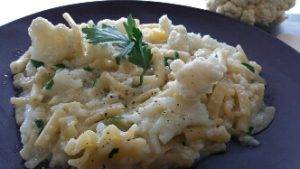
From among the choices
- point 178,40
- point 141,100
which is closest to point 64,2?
point 178,40

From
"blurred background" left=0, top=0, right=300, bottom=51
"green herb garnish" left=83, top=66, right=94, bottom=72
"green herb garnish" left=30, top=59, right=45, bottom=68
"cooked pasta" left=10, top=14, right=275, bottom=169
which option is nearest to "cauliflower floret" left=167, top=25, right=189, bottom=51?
"cooked pasta" left=10, top=14, right=275, bottom=169

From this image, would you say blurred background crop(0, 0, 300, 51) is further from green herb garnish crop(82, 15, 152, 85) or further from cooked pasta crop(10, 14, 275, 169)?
green herb garnish crop(82, 15, 152, 85)

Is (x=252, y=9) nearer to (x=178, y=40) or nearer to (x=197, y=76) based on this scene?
(x=178, y=40)

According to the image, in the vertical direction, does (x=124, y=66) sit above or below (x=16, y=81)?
above

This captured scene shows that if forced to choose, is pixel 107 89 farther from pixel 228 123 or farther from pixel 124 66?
pixel 228 123

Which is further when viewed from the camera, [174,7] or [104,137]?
[174,7]

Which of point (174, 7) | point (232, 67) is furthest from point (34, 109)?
point (174, 7)

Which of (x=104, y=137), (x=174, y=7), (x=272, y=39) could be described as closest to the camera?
(x=104, y=137)
